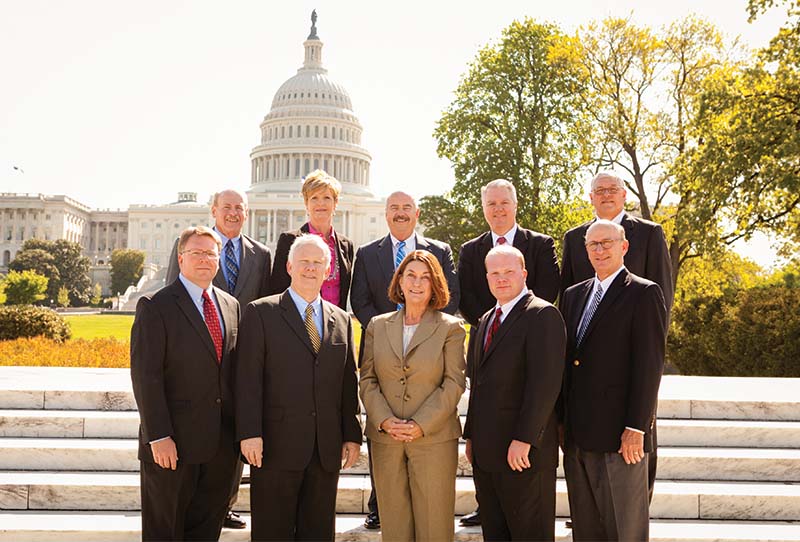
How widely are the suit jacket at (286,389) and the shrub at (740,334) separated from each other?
39.8ft

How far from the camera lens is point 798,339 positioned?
46.0 feet

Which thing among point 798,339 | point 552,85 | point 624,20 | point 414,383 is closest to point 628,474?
point 414,383

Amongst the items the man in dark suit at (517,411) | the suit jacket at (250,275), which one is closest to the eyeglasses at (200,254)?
the suit jacket at (250,275)

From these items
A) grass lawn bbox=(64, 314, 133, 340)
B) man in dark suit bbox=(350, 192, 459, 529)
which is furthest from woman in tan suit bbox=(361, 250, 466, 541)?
grass lawn bbox=(64, 314, 133, 340)

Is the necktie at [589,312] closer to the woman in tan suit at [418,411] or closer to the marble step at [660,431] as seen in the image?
the woman in tan suit at [418,411]

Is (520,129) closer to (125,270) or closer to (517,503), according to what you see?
(517,503)

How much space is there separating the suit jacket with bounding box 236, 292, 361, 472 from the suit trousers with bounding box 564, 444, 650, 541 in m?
1.54

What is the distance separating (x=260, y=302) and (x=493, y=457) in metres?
1.74

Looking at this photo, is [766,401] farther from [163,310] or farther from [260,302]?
[163,310]

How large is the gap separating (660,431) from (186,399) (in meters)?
4.53

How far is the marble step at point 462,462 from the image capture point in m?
6.55

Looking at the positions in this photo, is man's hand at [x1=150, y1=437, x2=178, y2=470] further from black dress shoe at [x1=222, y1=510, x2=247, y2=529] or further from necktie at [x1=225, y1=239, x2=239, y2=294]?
necktie at [x1=225, y1=239, x2=239, y2=294]

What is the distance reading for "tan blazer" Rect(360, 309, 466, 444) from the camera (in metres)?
4.69

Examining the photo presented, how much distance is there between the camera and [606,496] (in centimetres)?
471
